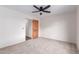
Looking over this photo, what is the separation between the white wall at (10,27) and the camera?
3580 millimetres

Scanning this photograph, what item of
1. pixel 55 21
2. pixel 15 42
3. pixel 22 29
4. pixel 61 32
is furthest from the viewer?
pixel 55 21

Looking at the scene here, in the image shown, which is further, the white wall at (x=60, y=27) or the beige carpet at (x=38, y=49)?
the white wall at (x=60, y=27)

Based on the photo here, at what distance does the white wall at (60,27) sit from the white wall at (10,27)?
8.33 feet

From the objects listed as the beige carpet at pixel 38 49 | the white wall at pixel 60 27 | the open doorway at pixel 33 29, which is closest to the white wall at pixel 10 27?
the beige carpet at pixel 38 49

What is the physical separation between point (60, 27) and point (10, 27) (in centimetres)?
371

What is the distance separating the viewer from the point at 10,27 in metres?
4.00

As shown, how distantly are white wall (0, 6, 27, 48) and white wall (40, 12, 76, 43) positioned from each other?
254cm

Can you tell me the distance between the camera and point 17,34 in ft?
14.9

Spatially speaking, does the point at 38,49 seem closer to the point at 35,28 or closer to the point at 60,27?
the point at 60,27

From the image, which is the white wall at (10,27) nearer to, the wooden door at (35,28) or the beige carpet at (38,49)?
the beige carpet at (38,49)

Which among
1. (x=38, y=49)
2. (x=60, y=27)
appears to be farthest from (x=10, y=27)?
(x=60, y=27)

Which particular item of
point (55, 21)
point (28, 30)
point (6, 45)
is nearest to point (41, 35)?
point (28, 30)
